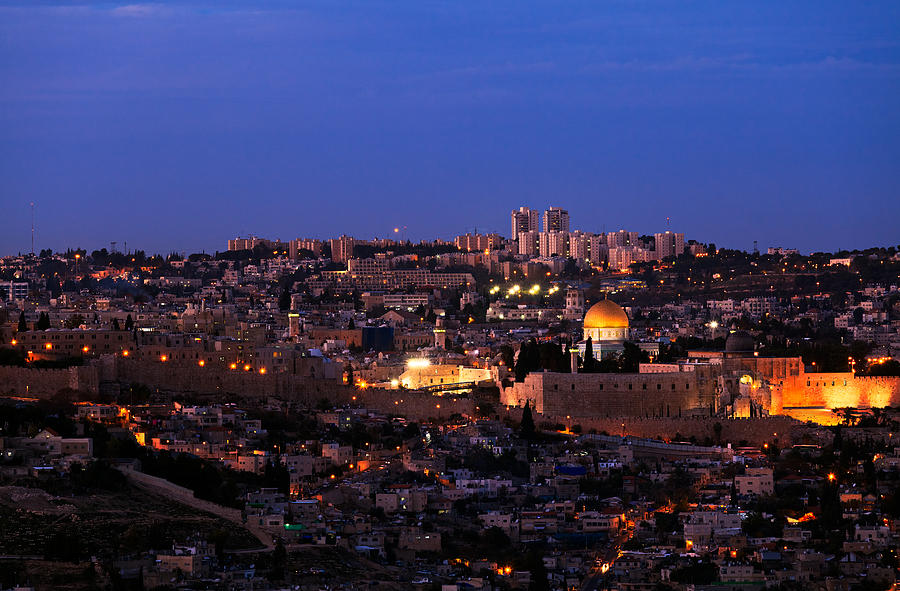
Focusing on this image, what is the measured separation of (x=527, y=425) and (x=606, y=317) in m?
12.4

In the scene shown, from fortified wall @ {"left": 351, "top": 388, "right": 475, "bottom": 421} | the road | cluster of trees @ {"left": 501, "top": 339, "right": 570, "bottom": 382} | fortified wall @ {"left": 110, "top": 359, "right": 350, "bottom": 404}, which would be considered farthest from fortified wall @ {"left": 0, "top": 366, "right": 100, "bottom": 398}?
the road

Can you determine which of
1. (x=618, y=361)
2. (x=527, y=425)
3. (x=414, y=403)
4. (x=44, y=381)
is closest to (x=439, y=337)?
(x=618, y=361)

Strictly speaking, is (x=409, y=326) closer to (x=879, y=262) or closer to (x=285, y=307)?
(x=285, y=307)

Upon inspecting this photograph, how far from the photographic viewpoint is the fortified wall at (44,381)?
1859 inches

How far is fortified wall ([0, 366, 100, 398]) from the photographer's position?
47219 mm

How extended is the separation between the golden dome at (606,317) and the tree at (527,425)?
11121mm

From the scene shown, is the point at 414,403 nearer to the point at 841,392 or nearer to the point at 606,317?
the point at 841,392

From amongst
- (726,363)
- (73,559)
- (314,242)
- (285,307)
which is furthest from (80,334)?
(314,242)

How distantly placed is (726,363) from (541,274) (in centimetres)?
5058

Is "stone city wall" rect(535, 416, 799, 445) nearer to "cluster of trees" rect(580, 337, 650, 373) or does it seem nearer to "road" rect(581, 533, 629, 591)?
"cluster of trees" rect(580, 337, 650, 373)

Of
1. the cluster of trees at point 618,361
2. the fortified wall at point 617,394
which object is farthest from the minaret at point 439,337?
the fortified wall at point 617,394

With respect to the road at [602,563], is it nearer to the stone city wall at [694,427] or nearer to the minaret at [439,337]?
the stone city wall at [694,427]

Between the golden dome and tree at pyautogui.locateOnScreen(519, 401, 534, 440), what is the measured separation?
1112 cm

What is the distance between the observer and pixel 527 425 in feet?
155
